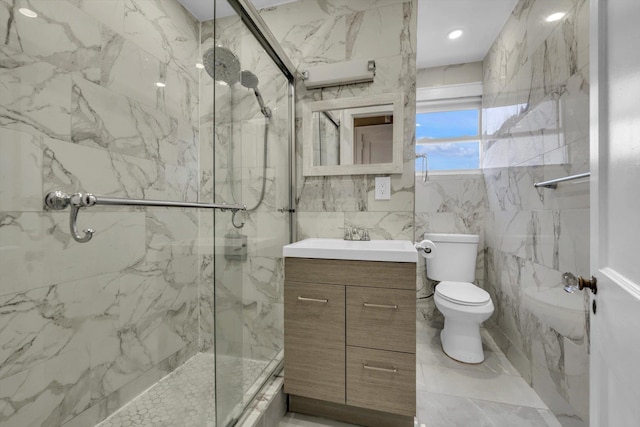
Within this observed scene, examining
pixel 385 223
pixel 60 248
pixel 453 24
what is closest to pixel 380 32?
pixel 453 24

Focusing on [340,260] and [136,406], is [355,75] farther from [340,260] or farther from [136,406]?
[136,406]

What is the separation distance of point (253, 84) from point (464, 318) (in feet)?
6.42

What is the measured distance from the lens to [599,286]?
700 mm

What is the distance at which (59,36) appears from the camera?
118cm

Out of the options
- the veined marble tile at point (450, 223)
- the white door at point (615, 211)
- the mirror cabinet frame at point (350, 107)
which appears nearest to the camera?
the white door at point (615, 211)

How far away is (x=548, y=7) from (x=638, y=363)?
1.88m

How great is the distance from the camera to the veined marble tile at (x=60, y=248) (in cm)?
102

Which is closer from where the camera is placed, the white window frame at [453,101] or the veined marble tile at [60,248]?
the veined marble tile at [60,248]

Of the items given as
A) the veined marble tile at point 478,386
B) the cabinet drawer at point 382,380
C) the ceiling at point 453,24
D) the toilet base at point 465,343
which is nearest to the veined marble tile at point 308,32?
the ceiling at point 453,24

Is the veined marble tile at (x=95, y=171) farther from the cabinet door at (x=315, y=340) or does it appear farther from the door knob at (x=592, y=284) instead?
the door knob at (x=592, y=284)

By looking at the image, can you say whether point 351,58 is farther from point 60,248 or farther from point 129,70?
point 60,248

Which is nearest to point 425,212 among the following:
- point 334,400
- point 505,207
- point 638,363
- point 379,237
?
point 505,207

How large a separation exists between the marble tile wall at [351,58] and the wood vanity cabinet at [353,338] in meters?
0.49

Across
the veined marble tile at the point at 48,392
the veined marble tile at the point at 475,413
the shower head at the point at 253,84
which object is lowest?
the veined marble tile at the point at 475,413
